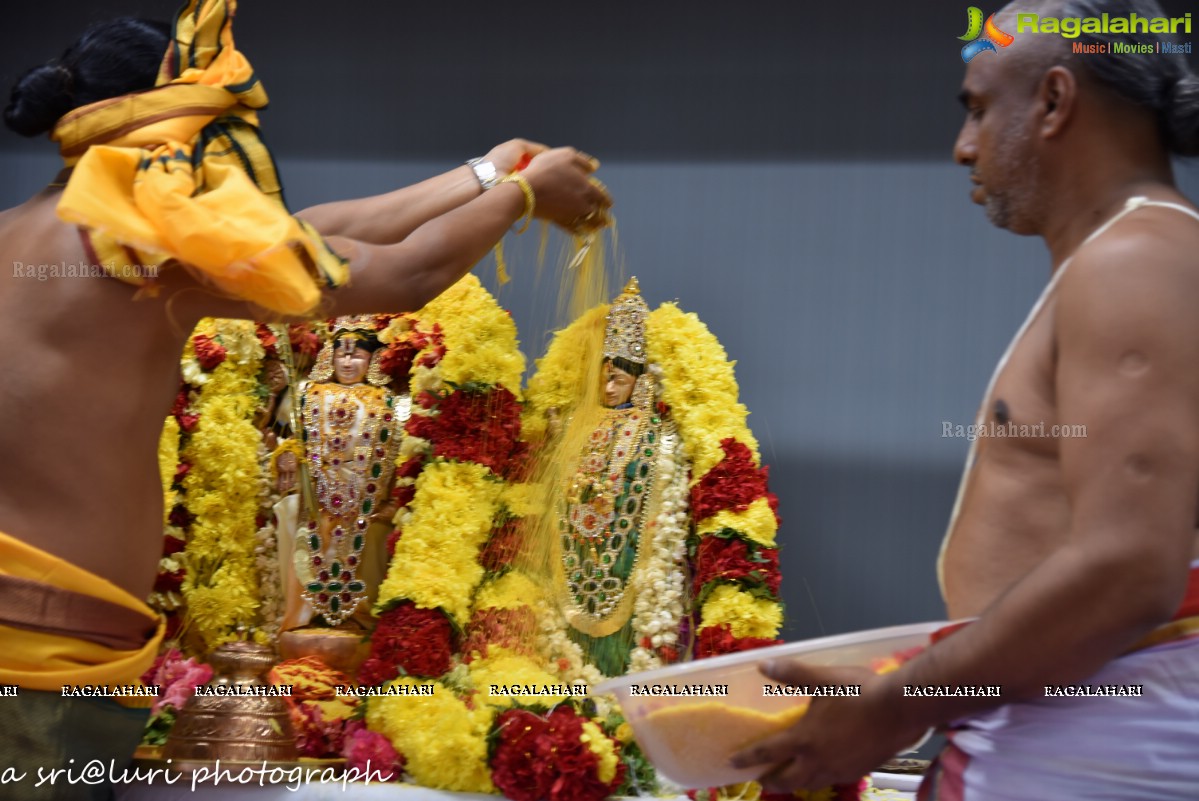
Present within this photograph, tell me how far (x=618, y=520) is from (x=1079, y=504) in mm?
2585

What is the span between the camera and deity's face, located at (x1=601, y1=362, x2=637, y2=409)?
408 centimetres

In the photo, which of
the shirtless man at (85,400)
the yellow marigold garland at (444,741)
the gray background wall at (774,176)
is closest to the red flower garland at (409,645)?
the yellow marigold garland at (444,741)

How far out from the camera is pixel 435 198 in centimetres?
302

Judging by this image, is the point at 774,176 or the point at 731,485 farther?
the point at 774,176

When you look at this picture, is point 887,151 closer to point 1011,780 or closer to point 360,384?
point 360,384

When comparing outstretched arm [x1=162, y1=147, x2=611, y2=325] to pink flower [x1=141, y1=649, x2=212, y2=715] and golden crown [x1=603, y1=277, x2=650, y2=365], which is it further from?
pink flower [x1=141, y1=649, x2=212, y2=715]

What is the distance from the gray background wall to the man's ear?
2.97 meters

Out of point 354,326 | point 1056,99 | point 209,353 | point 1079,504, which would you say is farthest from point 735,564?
point 1079,504

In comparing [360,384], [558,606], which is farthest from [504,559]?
[360,384]

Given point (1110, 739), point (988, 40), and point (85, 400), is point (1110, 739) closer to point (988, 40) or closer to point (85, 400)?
point (988, 40)

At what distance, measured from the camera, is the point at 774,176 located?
16.0 ft

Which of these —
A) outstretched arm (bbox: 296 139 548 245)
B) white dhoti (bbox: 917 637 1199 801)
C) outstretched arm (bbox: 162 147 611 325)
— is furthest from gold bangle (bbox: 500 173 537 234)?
white dhoti (bbox: 917 637 1199 801)

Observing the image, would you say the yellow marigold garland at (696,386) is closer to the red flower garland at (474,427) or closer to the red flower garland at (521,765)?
the red flower garland at (474,427)

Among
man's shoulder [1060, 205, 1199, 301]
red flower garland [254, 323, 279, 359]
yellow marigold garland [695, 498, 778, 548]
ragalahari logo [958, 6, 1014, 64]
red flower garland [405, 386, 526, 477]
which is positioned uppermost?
ragalahari logo [958, 6, 1014, 64]
